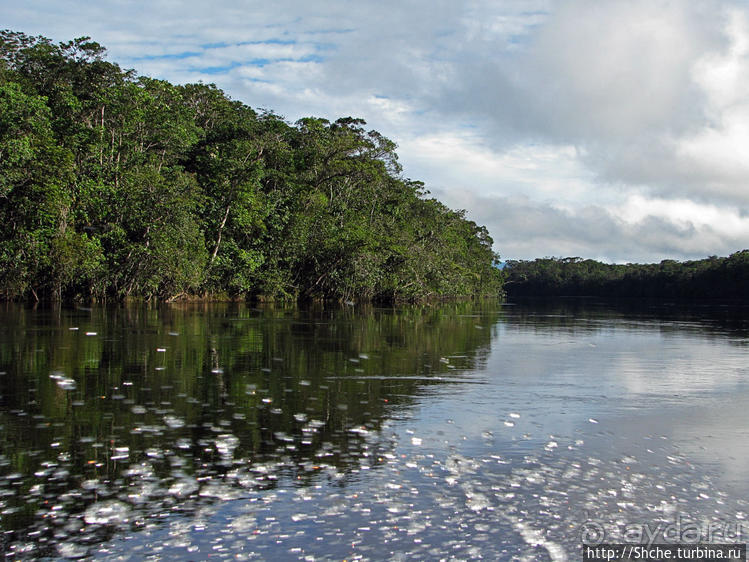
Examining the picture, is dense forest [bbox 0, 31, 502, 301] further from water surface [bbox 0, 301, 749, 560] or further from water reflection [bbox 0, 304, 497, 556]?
water surface [bbox 0, 301, 749, 560]

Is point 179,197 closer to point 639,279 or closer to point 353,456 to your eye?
point 353,456

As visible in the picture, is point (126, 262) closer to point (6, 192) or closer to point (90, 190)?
point (90, 190)

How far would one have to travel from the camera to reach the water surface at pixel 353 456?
5.78m

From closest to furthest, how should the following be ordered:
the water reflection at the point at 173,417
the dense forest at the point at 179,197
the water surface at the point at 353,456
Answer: the water surface at the point at 353,456
the water reflection at the point at 173,417
the dense forest at the point at 179,197

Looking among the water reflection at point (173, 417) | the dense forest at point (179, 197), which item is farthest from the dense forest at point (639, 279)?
the water reflection at point (173, 417)

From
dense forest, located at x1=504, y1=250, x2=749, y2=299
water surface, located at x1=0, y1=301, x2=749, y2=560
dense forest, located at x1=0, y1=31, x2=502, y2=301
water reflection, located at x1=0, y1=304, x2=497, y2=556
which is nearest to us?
water surface, located at x1=0, y1=301, x2=749, y2=560

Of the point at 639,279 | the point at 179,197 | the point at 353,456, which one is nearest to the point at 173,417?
the point at 353,456

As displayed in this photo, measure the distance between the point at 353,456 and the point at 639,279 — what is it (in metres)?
153

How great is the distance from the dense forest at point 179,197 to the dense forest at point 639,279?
78476 mm

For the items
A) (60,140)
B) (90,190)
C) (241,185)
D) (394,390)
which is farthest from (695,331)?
(60,140)

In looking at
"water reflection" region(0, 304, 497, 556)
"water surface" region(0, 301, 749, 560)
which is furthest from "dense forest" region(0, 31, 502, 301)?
"water surface" region(0, 301, 749, 560)

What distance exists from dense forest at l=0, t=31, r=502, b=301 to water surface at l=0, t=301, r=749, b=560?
2320cm

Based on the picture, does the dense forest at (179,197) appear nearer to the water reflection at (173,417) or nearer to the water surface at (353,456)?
the water reflection at (173,417)

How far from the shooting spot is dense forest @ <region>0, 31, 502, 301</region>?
36.9 m
